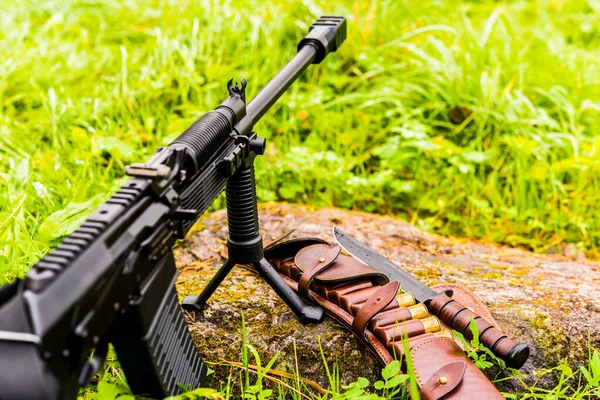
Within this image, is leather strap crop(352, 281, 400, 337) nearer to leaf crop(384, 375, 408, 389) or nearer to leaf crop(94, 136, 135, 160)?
leaf crop(384, 375, 408, 389)

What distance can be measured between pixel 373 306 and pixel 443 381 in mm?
340

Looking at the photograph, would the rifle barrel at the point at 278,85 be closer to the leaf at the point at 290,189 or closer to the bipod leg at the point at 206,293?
the bipod leg at the point at 206,293

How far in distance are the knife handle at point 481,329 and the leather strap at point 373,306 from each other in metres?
0.22

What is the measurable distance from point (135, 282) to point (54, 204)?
5.91 feet

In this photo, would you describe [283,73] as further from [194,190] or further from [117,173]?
[117,173]

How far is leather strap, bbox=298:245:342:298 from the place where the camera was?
6.82 feet

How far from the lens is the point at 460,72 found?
3953mm

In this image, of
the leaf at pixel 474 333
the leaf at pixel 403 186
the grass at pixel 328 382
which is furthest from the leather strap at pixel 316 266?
the leaf at pixel 403 186

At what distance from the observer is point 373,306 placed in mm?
1907

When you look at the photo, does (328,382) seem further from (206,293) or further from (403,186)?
(403,186)

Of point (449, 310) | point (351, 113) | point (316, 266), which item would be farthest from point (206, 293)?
point (351, 113)

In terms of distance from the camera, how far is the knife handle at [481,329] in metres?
1.84

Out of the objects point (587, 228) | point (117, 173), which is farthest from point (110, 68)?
point (587, 228)

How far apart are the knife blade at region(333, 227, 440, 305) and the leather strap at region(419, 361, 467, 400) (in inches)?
14.7
